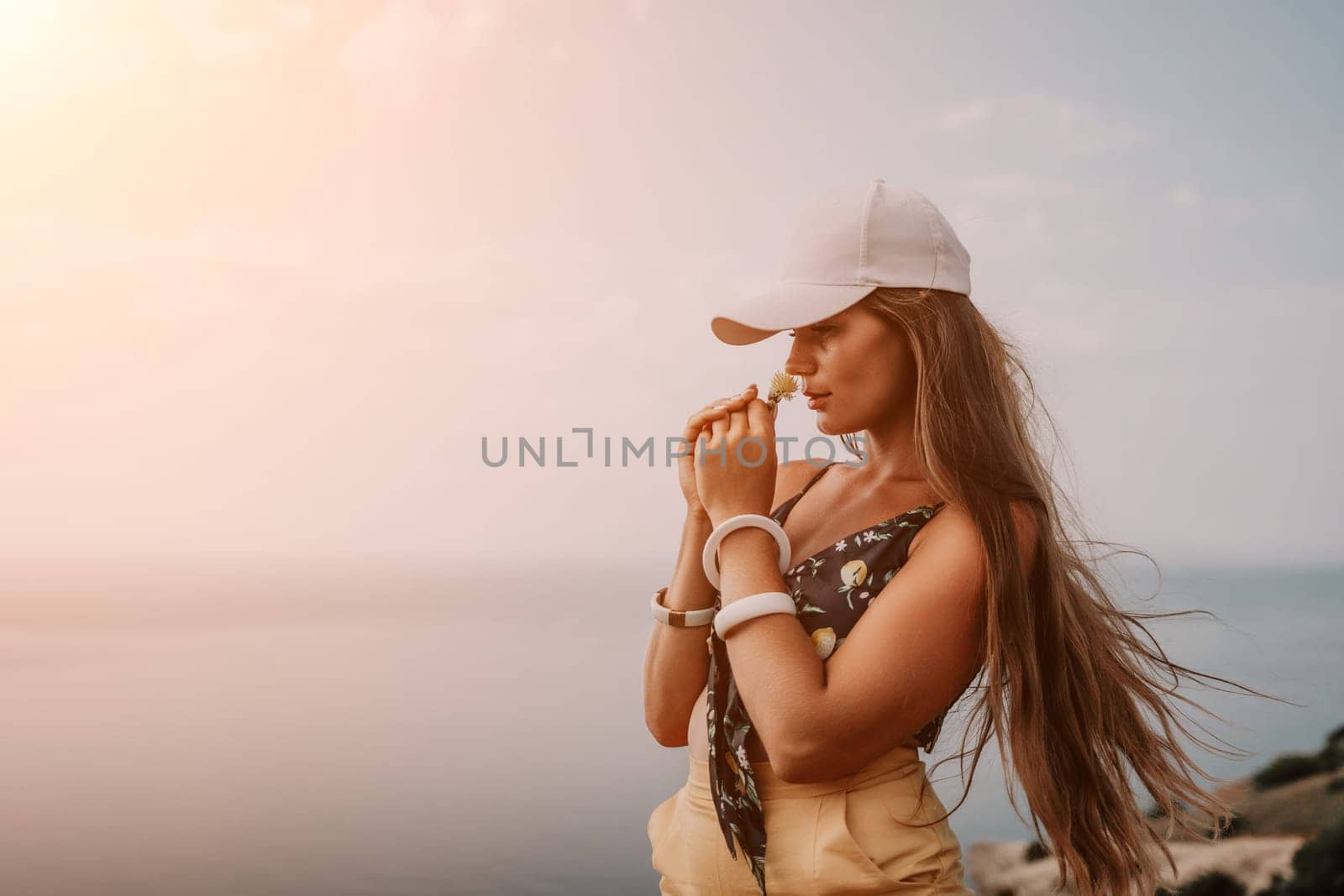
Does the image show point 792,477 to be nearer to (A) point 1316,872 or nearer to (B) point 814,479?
(B) point 814,479

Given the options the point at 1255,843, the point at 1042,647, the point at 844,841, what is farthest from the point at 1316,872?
the point at 844,841

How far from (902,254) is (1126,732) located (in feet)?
2.03

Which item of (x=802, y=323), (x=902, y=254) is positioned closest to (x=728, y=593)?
(x=802, y=323)

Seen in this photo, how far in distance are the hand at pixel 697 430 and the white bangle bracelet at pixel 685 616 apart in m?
0.11

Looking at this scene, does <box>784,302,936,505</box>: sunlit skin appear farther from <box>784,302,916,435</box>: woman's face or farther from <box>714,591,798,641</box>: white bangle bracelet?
<box>714,591,798,641</box>: white bangle bracelet

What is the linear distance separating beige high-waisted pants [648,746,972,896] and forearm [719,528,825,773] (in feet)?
0.41

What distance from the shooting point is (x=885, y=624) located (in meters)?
1.09

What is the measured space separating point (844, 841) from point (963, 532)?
35cm

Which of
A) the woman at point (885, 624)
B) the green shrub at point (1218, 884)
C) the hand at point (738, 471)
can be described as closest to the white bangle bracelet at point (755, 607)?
the woman at point (885, 624)

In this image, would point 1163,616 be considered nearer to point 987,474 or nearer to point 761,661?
point 987,474

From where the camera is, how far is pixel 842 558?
122 cm

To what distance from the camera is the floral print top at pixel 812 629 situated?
1.18 metres

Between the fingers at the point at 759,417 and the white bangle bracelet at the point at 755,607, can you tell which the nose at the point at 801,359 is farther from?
the white bangle bracelet at the point at 755,607

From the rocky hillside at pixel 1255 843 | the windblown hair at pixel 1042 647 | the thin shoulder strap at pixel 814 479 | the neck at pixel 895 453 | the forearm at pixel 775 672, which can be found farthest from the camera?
the rocky hillside at pixel 1255 843
